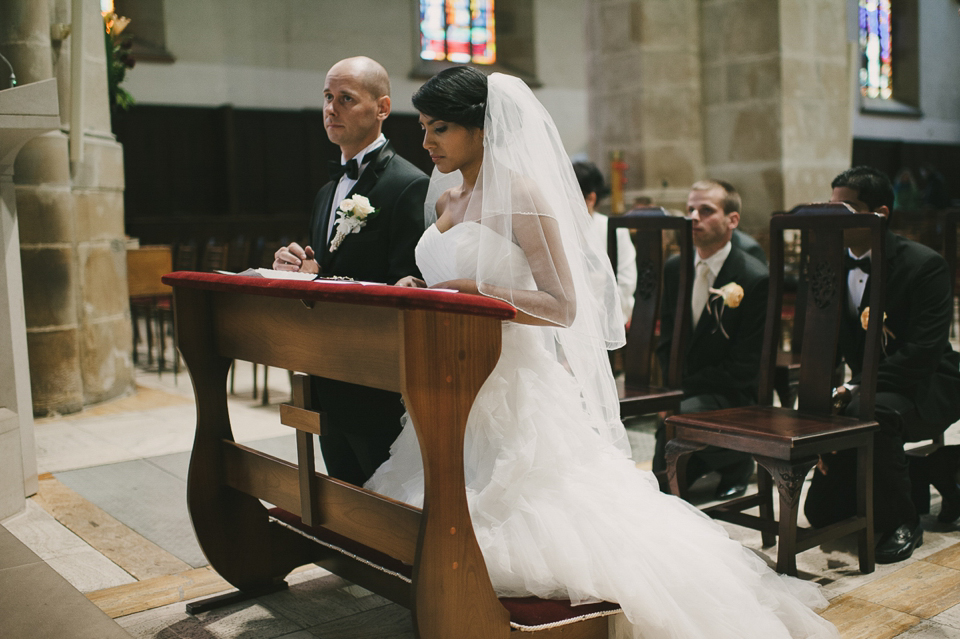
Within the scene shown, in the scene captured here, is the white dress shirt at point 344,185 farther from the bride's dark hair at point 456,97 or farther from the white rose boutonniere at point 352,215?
the bride's dark hair at point 456,97

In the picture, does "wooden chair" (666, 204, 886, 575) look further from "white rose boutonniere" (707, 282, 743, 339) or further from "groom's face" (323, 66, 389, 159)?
"groom's face" (323, 66, 389, 159)

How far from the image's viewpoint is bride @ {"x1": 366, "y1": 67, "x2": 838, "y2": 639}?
2.06 meters

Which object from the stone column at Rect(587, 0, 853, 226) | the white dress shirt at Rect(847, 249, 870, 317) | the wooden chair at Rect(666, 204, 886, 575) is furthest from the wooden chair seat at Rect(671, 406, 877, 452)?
the stone column at Rect(587, 0, 853, 226)

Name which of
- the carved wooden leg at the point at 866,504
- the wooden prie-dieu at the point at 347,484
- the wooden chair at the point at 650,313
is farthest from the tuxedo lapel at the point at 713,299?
the wooden prie-dieu at the point at 347,484

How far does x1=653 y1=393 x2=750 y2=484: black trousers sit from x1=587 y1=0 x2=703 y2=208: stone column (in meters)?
4.37

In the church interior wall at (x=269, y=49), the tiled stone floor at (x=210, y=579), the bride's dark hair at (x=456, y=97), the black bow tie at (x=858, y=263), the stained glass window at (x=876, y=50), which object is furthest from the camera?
the stained glass window at (x=876, y=50)

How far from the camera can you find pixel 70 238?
5629 mm

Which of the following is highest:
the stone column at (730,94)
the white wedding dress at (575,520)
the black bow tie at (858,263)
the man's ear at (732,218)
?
the stone column at (730,94)

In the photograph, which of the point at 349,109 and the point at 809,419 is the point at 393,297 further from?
the point at 809,419

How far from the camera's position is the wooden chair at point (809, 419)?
2.75 m

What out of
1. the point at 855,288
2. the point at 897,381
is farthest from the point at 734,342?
the point at 897,381

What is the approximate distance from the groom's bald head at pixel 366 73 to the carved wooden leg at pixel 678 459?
1.53m

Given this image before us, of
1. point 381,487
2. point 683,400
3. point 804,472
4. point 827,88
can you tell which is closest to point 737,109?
point 827,88

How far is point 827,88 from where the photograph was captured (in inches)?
306
